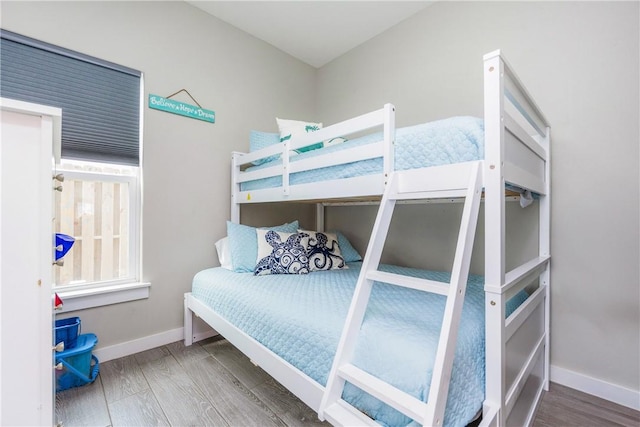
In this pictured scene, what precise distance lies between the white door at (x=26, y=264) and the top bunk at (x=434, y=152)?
3.69 feet

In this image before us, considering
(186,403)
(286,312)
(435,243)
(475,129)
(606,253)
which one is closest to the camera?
(475,129)

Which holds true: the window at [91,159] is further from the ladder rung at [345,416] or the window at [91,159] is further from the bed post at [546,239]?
the bed post at [546,239]

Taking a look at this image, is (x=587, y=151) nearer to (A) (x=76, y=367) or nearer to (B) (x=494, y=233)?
(B) (x=494, y=233)

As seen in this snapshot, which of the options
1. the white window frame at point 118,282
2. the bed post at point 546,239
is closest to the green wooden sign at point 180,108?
the white window frame at point 118,282

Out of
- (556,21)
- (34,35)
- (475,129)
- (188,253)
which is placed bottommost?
(188,253)

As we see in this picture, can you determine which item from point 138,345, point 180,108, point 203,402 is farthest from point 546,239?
point 138,345

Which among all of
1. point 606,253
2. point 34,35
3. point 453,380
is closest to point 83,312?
point 34,35

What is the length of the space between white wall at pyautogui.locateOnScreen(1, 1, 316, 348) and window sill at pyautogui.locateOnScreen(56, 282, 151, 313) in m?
0.05

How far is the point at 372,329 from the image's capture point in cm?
100

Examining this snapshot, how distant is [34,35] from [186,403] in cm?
217

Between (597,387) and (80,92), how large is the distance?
342 centimetres

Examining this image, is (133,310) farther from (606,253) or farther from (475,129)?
(606,253)

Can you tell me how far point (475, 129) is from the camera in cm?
112

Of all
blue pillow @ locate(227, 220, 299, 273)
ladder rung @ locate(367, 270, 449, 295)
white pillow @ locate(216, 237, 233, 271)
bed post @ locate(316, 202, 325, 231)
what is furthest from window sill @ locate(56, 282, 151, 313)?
ladder rung @ locate(367, 270, 449, 295)
